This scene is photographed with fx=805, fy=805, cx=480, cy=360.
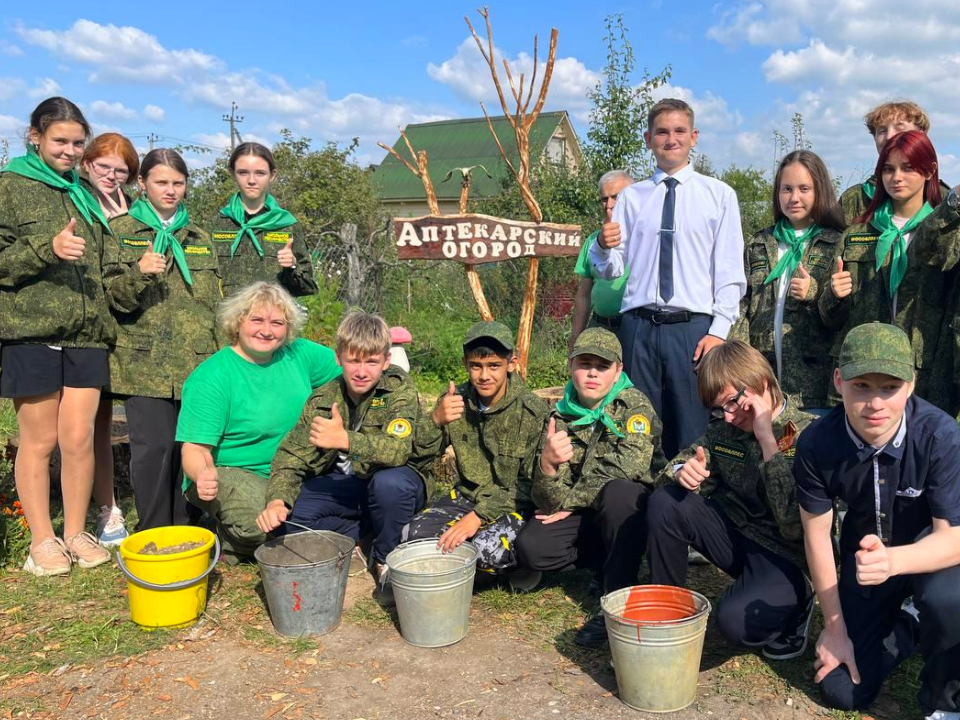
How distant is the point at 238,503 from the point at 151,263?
4.37 feet

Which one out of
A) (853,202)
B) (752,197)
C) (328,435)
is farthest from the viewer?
(752,197)

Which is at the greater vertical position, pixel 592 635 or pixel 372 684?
pixel 592 635

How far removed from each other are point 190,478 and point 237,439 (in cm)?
32

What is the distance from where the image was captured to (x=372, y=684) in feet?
10.3

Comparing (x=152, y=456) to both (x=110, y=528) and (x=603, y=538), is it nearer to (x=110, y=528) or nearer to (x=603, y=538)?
(x=110, y=528)

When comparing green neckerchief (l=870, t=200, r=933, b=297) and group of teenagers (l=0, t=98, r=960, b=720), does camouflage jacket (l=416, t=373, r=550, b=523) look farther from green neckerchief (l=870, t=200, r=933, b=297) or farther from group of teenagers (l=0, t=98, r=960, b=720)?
green neckerchief (l=870, t=200, r=933, b=297)

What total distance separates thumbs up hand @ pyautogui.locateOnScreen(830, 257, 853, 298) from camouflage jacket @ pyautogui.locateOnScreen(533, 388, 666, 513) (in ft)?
3.36

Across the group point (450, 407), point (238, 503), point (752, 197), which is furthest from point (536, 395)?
point (752, 197)

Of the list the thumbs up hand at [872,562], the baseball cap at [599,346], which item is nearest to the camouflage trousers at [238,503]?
the baseball cap at [599,346]

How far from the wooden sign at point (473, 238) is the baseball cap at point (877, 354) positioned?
3.92 meters

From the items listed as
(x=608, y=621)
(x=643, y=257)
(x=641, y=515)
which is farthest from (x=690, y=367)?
(x=608, y=621)

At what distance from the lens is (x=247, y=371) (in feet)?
13.9

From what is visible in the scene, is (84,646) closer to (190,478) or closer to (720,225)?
A: (190,478)

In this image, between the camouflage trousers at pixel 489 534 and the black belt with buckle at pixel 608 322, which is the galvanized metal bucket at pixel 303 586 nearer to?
the camouflage trousers at pixel 489 534
